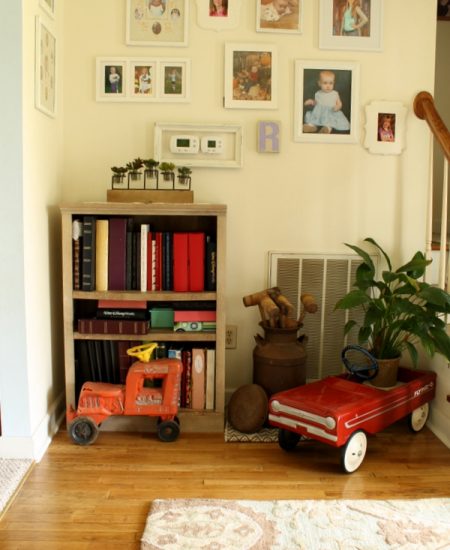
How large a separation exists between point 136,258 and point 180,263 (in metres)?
0.19

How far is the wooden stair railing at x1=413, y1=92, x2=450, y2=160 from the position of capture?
2539 mm

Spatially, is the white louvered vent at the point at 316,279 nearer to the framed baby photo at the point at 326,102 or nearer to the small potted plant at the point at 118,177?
the framed baby photo at the point at 326,102

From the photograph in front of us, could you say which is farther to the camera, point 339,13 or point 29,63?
point 339,13

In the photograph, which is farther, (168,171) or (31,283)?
(168,171)

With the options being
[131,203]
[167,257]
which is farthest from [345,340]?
[131,203]

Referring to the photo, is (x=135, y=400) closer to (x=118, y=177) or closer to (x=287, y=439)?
(x=287, y=439)

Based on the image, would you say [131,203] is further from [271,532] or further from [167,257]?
[271,532]

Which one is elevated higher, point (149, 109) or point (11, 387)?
point (149, 109)

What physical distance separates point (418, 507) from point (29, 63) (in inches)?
80.1

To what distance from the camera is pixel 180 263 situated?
8.30 feet

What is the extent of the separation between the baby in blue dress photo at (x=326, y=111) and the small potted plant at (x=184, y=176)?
0.58m

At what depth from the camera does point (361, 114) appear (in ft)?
9.12

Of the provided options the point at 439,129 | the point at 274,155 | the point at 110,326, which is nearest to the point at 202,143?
the point at 274,155

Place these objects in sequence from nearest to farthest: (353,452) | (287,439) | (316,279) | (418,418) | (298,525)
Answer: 1. (298,525)
2. (353,452)
3. (287,439)
4. (418,418)
5. (316,279)
